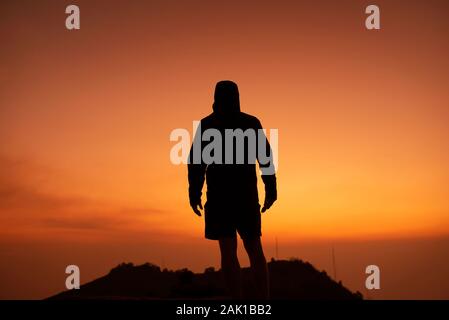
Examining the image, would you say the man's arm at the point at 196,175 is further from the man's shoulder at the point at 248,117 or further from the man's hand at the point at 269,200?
the man's hand at the point at 269,200

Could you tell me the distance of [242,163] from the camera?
7559 mm

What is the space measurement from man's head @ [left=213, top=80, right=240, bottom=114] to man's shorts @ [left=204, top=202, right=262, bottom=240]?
4.39 feet

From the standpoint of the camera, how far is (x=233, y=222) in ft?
24.2

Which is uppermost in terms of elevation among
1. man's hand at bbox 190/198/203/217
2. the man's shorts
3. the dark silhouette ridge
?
man's hand at bbox 190/198/203/217

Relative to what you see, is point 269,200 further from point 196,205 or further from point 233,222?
point 196,205

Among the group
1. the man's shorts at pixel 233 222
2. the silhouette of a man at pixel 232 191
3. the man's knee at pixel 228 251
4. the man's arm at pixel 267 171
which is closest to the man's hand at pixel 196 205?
the silhouette of a man at pixel 232 191

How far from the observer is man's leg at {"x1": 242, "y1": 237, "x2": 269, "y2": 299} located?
23.6ft

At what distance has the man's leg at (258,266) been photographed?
7.20m

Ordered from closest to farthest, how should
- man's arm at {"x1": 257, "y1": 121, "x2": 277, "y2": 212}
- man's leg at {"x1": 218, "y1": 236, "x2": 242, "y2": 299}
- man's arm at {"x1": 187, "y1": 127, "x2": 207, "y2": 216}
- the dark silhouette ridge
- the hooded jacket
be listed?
man's leg at {"x1": 218, "y1": 236, "x2": 242, "y2": 299} → the hooded jacket → man's arm at {"x1": 187, "y1": 127, "x2": 207, "y2": 216} → man's arm at {"x1": 257, "y1": 121, "x2": 277, "y2": 212} → the dark silhouette ridge

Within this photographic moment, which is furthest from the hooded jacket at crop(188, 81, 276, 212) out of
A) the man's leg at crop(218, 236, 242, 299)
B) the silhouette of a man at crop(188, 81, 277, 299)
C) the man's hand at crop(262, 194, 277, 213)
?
the man's leg at crop(218, 236, 242, 299)

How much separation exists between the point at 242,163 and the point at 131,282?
5280 mm

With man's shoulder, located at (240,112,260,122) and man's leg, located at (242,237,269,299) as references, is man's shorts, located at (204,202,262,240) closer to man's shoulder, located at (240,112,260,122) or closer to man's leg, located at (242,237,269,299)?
man's leg, located at (242,237,269,299)

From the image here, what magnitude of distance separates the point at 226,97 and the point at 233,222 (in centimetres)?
174
